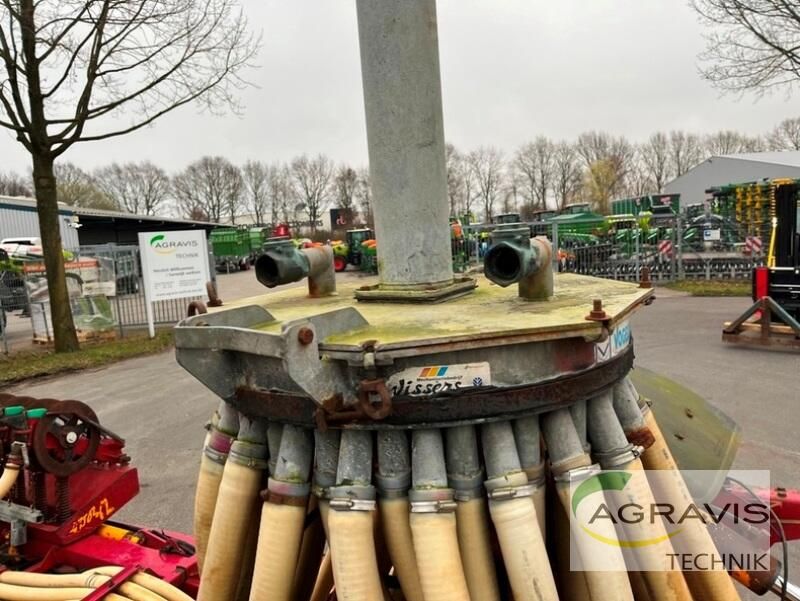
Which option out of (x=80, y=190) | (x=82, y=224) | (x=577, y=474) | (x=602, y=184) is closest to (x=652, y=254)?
(x=577, y=474)

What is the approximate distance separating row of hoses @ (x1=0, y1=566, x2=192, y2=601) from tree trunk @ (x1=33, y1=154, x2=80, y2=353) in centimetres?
915

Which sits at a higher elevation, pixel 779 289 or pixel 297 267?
pixel 297 267

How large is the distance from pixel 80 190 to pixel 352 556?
215 feet

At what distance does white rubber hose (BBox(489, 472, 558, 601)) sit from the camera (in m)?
1.35

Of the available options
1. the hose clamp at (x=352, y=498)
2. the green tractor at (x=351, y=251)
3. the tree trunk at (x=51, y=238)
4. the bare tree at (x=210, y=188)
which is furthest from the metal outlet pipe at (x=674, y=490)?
the bare tree at (x=210, y=188)

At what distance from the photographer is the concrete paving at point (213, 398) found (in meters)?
4.66

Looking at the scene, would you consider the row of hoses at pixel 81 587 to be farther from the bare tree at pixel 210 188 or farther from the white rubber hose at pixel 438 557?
the bare tree at pixel 210 188

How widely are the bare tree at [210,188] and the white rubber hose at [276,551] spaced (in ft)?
219

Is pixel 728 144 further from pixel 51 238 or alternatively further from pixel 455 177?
pixel 51 238

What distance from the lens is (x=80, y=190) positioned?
189ft

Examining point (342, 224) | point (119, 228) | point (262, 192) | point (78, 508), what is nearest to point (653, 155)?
point (342, 224)

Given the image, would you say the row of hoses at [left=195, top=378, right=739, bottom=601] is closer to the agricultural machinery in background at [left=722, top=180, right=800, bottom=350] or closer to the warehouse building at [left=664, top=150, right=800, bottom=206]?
the agricultural machinery in background at [left=722, top=180, right=800, bottom=350]

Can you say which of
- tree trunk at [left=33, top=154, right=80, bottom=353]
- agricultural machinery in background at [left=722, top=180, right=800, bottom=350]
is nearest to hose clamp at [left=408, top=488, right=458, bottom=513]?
agricultural machinery in background at [left=722, top=180, right=800, bottom=350]

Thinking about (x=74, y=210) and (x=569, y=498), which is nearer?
(x=569, y=498)
